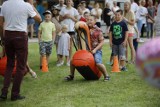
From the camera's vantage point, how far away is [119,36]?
9859 millimetres

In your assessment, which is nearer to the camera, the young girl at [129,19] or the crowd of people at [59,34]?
the crowd of people at [59,34]

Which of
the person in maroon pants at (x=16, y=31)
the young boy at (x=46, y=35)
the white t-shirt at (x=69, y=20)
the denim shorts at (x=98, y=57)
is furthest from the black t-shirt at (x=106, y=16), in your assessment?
the person in maroon pants at (x=16, y=31)

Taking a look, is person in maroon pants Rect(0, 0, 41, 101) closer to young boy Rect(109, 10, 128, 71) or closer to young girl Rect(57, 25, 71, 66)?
young boy Rect(109, 10, 128, 71)

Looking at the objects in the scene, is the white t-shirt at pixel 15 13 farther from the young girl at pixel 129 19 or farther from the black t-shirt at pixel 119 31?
the young girl at pixel 129 19

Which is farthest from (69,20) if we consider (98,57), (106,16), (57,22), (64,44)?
(106,16)

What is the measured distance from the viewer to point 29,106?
20.9 ft

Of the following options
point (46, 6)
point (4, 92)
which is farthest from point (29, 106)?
point (46, 6)

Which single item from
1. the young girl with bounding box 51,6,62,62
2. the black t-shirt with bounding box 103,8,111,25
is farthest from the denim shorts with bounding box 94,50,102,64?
the black t-shirt with bounding box 103,8,111,25

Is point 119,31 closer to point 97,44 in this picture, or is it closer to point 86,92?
point 97,44

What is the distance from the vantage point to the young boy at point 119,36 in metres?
9.81

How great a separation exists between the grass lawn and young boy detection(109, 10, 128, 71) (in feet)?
1.99

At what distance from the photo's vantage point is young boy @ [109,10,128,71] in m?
9.81

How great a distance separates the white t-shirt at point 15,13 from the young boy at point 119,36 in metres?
3.60

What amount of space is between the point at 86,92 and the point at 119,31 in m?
2.93
